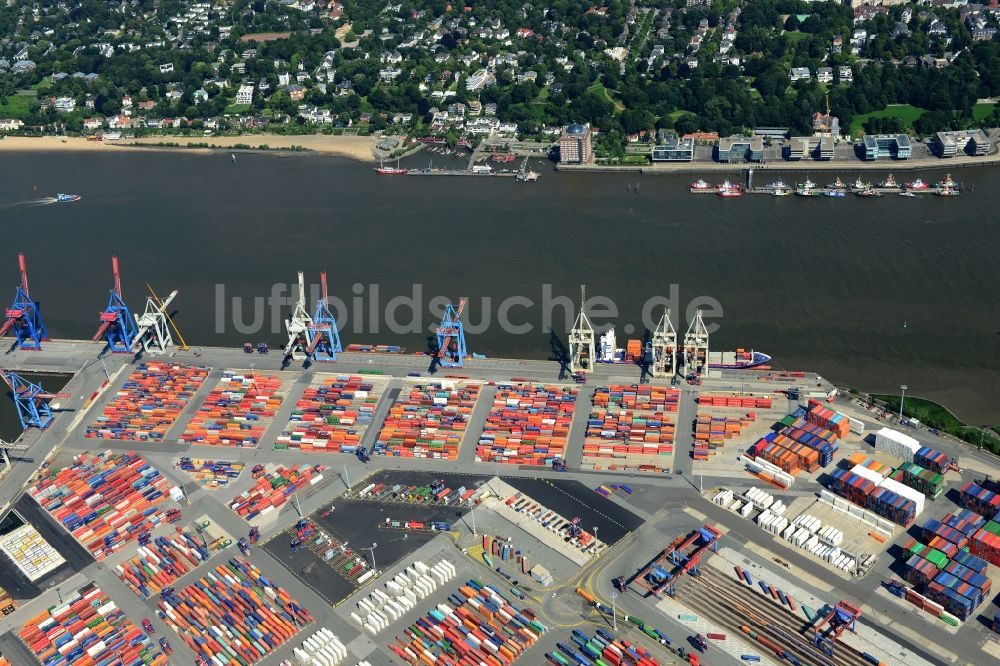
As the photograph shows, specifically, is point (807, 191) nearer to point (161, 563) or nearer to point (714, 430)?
point (714, 430)

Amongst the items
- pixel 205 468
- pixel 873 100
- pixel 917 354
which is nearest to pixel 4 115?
pixel 205 468

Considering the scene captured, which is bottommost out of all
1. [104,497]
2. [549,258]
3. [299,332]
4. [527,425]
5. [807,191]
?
[104,497]

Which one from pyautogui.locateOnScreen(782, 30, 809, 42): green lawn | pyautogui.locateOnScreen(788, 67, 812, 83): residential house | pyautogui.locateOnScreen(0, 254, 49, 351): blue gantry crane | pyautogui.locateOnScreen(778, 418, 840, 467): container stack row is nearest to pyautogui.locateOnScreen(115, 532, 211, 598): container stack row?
pyautogui.locateOnScreen(0, 254, 49, 351): blue gantry crane

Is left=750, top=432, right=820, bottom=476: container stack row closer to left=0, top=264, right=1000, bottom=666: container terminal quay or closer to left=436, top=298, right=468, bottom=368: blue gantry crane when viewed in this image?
left=0, top=264, right=1000, bottom=666: container terminal quay

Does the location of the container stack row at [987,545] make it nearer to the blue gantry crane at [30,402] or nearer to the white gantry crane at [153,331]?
the white gantry crane at [153,331]

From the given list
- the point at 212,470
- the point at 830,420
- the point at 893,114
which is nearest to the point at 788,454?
the point at 830,420

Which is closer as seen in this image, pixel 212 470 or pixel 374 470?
pixel 374 470

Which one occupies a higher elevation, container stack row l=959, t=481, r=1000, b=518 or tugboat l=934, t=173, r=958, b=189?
tugboat l=934, t=173, r=958, b=189
